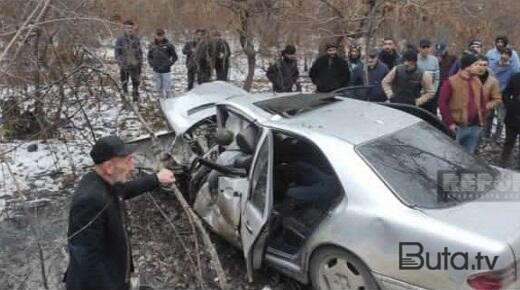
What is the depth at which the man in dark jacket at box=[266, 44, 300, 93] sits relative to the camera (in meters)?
8.70

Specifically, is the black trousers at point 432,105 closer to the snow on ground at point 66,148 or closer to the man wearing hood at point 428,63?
the man wearing hood at point 428,63

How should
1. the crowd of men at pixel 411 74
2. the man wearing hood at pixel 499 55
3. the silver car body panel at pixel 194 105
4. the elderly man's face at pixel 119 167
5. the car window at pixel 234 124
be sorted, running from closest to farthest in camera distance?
the elderly man's face at pixel 119 167, the car window at pixel 234 124, the silver car body panel at pixel 194 105, the crowd of men at pixel 411 74, the man wearing hood at pixel 499 55

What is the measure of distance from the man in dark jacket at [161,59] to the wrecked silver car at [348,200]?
4.95 meters

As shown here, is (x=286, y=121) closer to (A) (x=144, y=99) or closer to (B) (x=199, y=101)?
(B) (x=199, y=101)

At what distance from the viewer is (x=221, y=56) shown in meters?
9.95

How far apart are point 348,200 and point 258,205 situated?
2.62 feet

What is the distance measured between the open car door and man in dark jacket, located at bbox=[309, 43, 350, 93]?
12.8 feet

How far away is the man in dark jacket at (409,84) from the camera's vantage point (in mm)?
6762

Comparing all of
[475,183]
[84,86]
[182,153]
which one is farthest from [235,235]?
[84,86]

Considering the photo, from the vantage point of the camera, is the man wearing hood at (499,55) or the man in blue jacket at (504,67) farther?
the man wearing hood at (499,55)

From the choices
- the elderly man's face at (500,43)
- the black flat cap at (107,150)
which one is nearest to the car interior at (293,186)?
the black flat cap at (107,150)

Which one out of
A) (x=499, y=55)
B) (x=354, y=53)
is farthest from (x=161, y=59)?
(x=499, y=55)

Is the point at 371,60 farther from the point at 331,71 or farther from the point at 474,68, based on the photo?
the point at 474,68

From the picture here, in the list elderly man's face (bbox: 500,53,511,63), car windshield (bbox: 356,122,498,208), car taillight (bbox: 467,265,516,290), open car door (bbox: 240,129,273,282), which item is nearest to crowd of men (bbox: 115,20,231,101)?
elderly man's face (bbox: 500,53,511,63)
